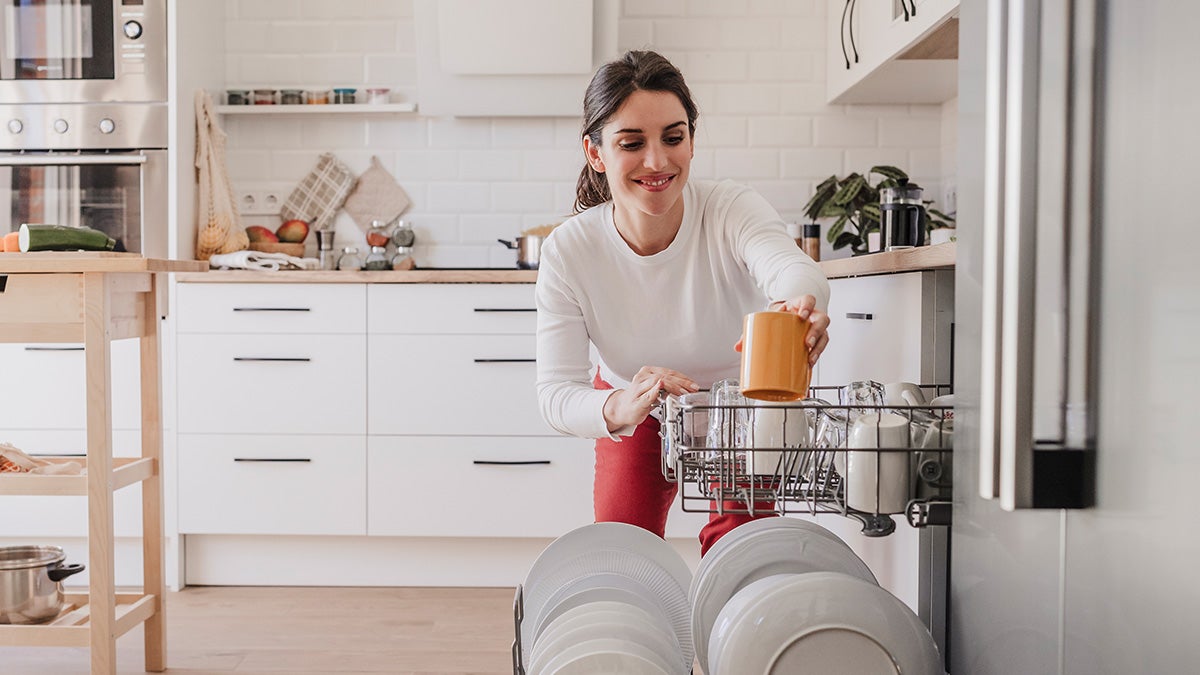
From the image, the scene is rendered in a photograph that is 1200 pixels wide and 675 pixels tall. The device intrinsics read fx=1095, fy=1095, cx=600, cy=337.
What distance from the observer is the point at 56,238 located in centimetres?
239

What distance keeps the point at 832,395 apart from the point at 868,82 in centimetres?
139

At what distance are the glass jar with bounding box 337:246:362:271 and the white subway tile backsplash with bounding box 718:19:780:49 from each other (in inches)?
57.5

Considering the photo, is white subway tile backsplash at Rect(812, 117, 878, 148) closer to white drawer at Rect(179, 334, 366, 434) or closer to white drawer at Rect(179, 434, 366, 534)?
white drawer at Rect(179, 334, 366, 434)

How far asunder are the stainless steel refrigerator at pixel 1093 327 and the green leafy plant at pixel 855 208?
2131 mm

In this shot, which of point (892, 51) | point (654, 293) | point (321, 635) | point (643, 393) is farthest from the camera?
point (892, 51)

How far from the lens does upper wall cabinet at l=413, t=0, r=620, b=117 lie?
3561mm

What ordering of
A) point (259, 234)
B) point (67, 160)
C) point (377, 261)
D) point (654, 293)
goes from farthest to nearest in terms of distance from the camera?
point (259, 234), point (377, 261), point (67, 160), point (654, 293)

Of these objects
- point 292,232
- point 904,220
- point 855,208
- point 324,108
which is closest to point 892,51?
point 855,208

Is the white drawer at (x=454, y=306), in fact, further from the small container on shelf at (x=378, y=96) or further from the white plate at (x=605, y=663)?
the white plate at (x=605, y=663)

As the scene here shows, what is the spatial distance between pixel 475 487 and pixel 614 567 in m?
1.82

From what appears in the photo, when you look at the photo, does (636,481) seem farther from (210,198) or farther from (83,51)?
(83,51)

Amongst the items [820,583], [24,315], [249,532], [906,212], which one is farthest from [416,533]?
[820,583]

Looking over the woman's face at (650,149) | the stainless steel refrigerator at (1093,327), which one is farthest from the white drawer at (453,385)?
the stainless steel refrigerator at (1093,327)

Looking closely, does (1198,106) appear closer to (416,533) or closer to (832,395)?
(832,395)
